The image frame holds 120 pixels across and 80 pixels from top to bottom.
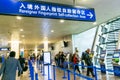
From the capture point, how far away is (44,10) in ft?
16.4

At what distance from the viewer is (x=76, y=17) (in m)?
5.45

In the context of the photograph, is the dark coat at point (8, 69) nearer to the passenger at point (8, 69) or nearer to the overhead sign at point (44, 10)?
the passenger at point (8, 69)

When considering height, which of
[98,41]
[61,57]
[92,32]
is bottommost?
[61,57]

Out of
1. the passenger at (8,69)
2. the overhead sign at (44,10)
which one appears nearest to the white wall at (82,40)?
the overhead sign at (44,10)

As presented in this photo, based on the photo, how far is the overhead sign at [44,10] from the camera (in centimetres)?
460

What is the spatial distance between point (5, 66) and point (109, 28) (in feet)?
30.0

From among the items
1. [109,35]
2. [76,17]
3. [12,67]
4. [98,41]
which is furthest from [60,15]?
[98,41]

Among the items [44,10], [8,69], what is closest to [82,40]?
[44,10]

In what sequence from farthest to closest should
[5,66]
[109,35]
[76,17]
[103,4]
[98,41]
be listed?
1. [98,41]
2. [109,35]
3. [103,4]
4. [76,17]
5. [5,66]

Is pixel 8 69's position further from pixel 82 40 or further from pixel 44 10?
pixel 82 40

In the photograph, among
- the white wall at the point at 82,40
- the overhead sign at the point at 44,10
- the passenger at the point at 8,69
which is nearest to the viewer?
the passenger at the point at 8,69

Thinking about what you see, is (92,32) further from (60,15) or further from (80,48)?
(60,15)

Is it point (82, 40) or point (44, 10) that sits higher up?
point (44, 10)

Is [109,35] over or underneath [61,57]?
over
